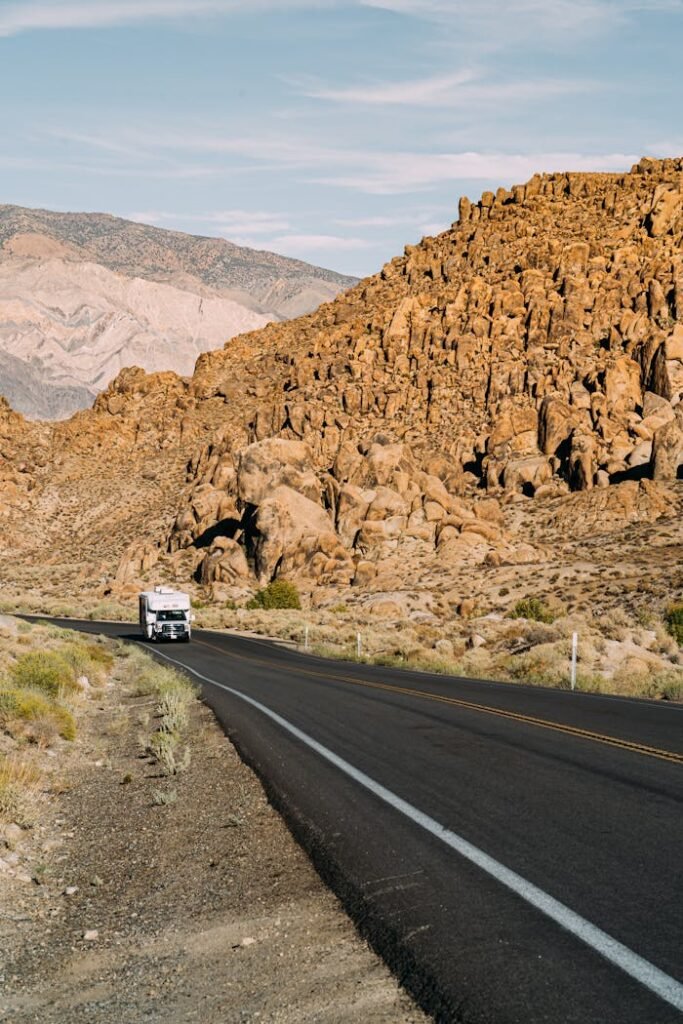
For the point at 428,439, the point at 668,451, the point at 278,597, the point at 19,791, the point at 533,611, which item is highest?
the point at 428,439

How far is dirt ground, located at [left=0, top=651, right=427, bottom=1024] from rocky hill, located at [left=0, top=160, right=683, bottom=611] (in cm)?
4132

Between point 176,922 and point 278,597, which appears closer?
point 176,922

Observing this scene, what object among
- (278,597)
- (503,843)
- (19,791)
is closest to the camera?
(503,843)

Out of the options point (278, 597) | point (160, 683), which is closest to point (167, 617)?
point (278, 597)

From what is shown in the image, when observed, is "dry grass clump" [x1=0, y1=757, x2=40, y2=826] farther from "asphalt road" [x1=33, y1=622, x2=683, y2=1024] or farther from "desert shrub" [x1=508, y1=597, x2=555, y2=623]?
"desert shrub" [x1=508, y1=597, x2=555, y2=623]

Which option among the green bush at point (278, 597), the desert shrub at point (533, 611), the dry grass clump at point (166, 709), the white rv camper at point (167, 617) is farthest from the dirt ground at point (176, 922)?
the green bush at point (278, 597)

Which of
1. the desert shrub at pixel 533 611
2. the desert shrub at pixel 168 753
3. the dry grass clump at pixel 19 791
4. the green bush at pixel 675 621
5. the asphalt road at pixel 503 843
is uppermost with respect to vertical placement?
the asphalt road at pixel 503 843

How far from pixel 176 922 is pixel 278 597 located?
56.1m

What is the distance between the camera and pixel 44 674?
67.7ft

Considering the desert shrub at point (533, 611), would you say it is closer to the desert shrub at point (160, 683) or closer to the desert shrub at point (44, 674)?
the desert shrub at point (160, 683)

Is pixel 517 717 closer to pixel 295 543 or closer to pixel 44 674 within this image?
pixel 44 674

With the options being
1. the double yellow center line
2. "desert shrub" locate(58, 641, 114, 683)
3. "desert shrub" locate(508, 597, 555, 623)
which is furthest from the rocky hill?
the double yellow center line

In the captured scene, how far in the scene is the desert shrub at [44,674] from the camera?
65.8 feet

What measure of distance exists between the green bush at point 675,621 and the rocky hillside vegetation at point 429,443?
7207 millimetres
